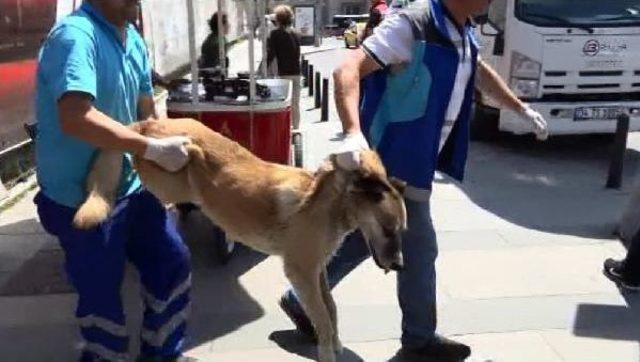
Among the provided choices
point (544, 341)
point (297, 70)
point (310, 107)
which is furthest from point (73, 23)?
point (310, 107)

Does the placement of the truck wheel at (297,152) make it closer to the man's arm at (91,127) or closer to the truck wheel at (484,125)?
the truck wheel at (484,125)

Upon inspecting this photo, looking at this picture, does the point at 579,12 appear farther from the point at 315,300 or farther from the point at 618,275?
the point at 315,300

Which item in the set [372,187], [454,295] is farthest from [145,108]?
[454,295]

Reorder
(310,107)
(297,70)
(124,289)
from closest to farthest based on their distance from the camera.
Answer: (124,289) → (297,70) → (310,107)

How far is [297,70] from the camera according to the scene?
10953mm

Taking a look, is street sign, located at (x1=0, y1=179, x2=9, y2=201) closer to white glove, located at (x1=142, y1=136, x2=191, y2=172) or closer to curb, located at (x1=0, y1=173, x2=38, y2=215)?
curb, located at (x1=0, y1=173, x2=38, y2=215)

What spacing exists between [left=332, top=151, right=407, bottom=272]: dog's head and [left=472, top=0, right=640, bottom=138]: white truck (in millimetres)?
5990

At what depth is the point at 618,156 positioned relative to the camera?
724cm

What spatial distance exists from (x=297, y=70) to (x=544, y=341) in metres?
7.48

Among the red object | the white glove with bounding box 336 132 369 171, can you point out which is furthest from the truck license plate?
the white glove with bounding box 336 132 369 171

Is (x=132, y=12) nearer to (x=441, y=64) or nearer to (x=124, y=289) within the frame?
(x=441, y=64)

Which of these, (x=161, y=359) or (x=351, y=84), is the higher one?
(x=351, y=84)

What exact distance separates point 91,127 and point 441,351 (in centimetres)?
203

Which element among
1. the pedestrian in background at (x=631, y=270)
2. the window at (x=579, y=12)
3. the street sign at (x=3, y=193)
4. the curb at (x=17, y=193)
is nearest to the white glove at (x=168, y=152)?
the pedestrian in background at (x=631, y=270)
